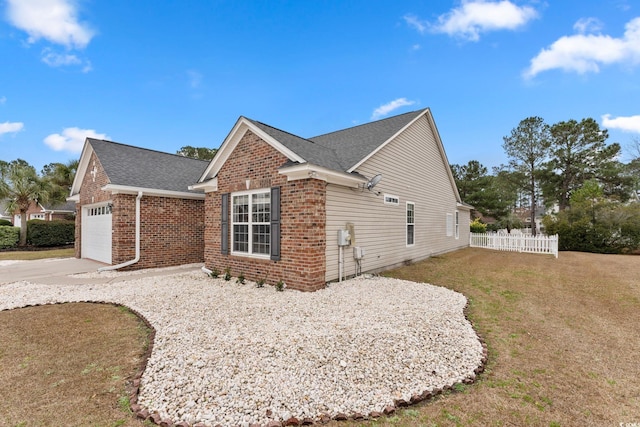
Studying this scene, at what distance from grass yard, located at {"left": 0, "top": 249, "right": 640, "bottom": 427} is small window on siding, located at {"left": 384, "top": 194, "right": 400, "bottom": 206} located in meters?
4.05

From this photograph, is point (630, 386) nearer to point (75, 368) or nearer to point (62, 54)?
point (75, 368)

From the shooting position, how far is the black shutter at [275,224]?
7.34m

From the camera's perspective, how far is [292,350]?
3.79 metres

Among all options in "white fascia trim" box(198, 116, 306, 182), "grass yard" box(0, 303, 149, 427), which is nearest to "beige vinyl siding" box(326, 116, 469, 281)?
"white fascia trim" box(198, 116, 306, 182)

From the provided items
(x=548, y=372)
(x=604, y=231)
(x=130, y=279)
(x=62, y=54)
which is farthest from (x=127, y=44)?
(x=604, y=231)

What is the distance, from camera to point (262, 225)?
26.1 feet

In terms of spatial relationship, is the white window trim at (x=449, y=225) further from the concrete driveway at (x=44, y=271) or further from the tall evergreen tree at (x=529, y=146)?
the tall evergreen tree at (x=529, y=146)

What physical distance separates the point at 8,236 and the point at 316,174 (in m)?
22.6

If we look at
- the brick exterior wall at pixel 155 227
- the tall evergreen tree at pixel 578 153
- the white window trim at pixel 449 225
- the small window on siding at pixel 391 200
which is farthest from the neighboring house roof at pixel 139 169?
the tall evergreen tree at pixel 578 153

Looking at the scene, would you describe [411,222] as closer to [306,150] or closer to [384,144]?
[384,144]

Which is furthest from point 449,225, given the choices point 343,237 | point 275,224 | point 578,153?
point 578,153

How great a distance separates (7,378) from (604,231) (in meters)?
24.3

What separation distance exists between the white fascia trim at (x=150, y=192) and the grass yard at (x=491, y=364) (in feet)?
15.7

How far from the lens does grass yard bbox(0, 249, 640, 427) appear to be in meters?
2.71
